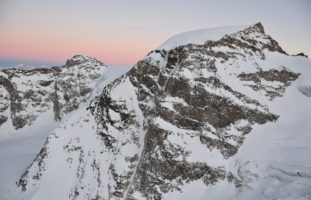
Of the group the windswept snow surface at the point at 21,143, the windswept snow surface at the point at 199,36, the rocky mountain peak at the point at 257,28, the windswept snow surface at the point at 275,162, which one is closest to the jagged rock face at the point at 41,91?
the windswept snow surface at the point at 21,143

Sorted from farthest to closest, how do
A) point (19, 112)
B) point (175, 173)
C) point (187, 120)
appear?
point (19, 112) → point (187, 120) → point (175, 173)

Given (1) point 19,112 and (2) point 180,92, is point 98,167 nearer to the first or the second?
(2) point 180,92

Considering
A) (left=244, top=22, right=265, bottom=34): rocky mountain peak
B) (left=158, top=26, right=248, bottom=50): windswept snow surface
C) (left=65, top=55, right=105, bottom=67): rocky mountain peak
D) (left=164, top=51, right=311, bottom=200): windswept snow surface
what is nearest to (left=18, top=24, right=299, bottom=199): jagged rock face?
(left=164, top=51, right=311, bottom=200): windswept snow surface

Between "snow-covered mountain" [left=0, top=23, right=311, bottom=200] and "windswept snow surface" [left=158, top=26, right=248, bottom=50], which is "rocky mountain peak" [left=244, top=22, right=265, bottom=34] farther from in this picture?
"snow-covered mountain" [left=0, top=23, right=311, bottom=200]

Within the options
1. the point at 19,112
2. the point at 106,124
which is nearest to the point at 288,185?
the point at 106,124

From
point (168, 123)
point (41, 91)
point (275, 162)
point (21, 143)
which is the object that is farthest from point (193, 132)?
point (41, 91)

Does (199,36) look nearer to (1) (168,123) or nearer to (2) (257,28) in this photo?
(2) (257,28)
